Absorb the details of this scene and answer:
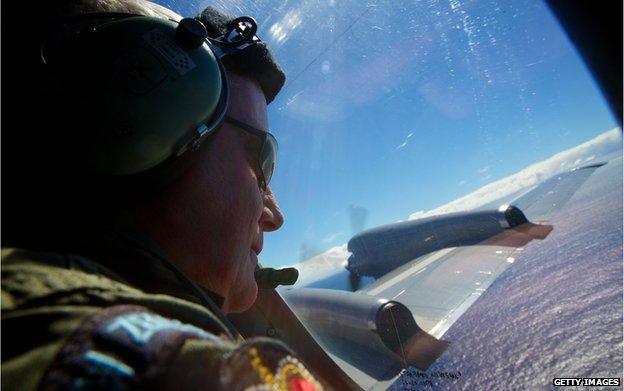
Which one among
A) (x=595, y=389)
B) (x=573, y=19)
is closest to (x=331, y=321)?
(x=595, y=389)

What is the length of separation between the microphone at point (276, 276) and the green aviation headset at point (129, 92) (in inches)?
36.4

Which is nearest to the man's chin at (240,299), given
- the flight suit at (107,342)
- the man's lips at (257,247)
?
the man's lips at (257,247)

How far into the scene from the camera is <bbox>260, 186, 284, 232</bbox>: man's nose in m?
1.26

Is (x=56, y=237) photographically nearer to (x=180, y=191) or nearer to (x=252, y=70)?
(x=180, y=191)

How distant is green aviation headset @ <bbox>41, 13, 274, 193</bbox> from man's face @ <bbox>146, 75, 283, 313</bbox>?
0.07 metres

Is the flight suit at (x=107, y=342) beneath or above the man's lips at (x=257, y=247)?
above

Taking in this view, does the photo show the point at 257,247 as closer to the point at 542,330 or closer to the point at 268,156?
the point at 268,156

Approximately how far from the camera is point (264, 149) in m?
1.10

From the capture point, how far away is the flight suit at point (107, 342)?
0.26 meters

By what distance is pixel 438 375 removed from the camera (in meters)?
2.18

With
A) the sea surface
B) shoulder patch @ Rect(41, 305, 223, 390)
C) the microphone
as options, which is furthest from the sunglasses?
the sea surface

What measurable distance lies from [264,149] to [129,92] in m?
0.47

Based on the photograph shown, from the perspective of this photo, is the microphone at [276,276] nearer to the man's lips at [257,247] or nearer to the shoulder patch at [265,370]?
the man's lips at [257,247]

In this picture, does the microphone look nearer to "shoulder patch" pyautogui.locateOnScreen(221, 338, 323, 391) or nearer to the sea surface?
"shoulder patch" pyautogui.locateOnScreen(221, 338, 323, 391)
